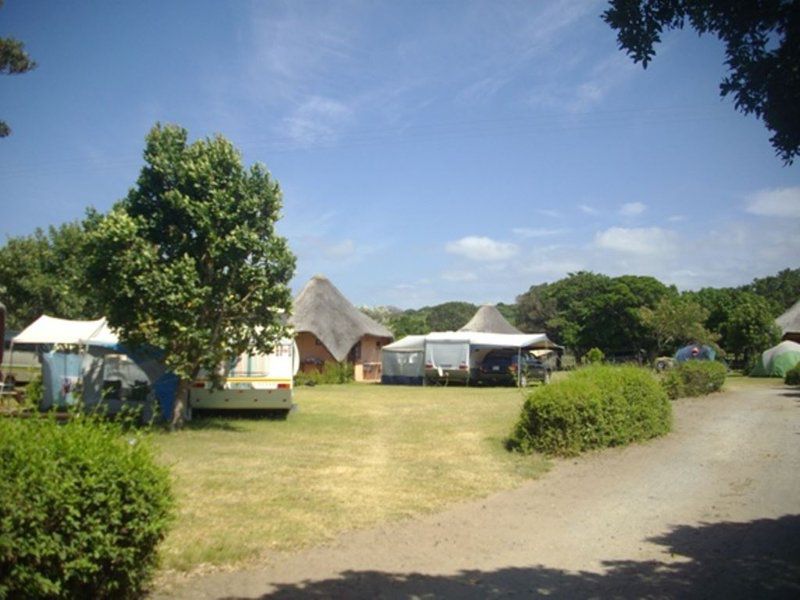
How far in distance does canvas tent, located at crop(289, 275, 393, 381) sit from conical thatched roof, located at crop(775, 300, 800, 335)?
2839 cm

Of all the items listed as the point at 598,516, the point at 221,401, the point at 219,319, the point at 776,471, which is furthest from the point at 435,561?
the point at 221,401

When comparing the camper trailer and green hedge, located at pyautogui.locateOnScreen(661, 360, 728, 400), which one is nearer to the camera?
the camper trailer

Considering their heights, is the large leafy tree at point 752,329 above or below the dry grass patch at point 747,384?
above

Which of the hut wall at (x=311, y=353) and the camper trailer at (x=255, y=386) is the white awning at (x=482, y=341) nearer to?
the hut wall at (x=311, y=353)

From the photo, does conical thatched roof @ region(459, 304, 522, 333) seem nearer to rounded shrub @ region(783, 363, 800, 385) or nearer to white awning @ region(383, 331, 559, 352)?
white awning @ region(383, 331, 559, 352)

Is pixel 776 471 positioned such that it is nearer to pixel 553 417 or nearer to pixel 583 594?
pixel 553 417

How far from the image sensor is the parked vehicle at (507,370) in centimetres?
3084

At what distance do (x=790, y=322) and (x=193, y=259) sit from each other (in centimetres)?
4590

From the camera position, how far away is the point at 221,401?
49.9ft

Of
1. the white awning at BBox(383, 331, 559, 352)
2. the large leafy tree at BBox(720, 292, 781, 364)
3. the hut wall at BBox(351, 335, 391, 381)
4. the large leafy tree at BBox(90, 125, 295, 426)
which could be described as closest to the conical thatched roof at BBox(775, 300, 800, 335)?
the large leafy tree at BBox(720, 292, 781, 364)

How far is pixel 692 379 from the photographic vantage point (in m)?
20.7

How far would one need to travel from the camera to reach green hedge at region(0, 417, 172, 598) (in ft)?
12.9

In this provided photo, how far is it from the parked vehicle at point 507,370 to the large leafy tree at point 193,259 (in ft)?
63.7

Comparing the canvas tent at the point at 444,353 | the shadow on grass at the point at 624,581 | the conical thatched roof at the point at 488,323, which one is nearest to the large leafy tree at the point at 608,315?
the conical thatched roof at the point at 488,323
